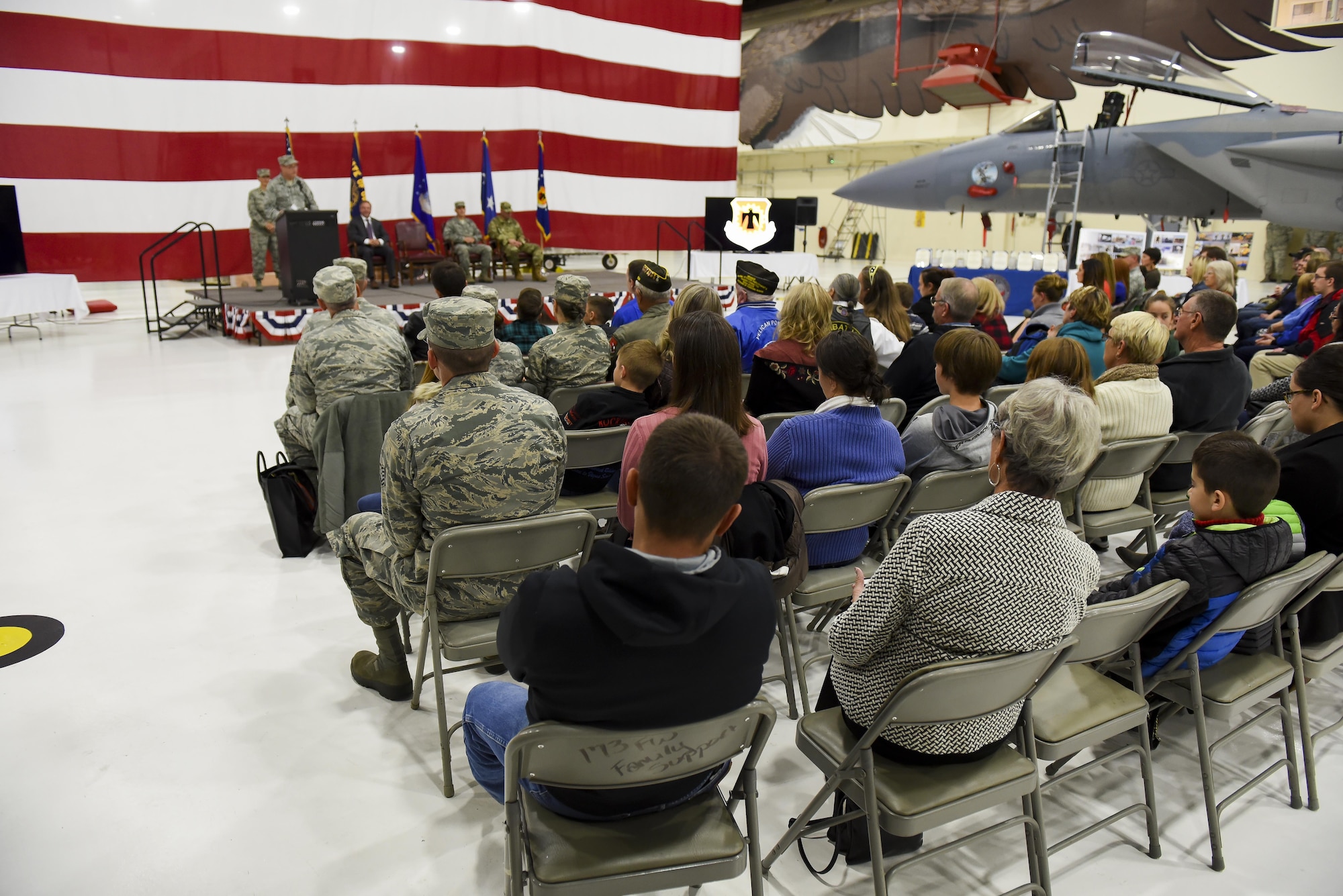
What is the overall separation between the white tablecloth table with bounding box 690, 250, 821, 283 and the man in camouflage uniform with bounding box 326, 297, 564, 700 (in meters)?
10.4

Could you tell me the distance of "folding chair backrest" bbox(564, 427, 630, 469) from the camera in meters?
2.98

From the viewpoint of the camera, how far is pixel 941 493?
273cm

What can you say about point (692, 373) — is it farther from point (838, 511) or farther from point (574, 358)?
point (574, 358)

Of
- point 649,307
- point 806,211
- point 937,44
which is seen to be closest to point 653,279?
point 649,307

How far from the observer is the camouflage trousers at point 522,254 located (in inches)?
461

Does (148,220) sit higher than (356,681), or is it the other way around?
(148,220)

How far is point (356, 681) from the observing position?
2779mm

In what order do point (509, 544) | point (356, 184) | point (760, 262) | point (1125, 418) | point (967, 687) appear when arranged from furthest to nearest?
1. point (760, 262)
2. point (356, 184)
3. point (1125, 418)
4. point (509, 544)
5. point (967, 687)

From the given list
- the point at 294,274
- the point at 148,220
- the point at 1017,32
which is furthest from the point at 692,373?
the point at 1017,32

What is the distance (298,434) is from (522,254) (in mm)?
8349

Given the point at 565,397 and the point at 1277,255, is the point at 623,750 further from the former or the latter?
the point at 1277,255

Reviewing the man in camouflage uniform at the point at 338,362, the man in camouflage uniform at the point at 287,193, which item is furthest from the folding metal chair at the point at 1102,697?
the man in camouflage uniform at the point at 287,193

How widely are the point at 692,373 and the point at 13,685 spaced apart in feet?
7.92

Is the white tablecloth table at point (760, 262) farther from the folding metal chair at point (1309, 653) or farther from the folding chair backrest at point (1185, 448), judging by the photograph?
the folding metal chair at point (1309, 653)
